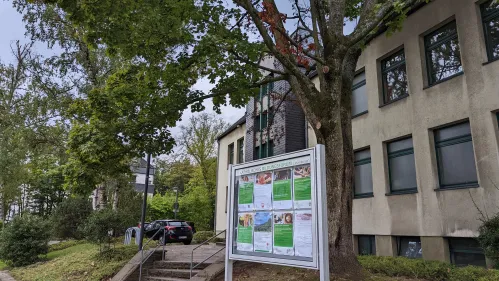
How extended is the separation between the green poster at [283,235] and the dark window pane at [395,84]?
30.1ft

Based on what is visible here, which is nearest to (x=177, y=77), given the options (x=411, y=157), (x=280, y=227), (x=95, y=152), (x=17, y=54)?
(x=95, y=152)

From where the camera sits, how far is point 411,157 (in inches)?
492

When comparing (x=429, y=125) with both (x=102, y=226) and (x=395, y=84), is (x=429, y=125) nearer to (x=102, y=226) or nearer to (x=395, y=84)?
(x=395, y=84)

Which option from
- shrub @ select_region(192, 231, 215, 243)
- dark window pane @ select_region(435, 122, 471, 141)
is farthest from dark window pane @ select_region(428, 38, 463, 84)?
shrub @ select_region(192, 231, 215, 243)

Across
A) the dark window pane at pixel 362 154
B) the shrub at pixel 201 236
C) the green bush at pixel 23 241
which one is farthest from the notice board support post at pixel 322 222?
the shrub at pixel 201 236

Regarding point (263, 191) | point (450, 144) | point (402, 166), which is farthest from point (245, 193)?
point (402, 166)

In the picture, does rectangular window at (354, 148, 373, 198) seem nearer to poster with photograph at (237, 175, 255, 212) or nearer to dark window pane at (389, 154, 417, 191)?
dark window pane at (389, 154, 417, 191)

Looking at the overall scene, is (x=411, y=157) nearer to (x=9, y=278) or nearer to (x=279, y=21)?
(x=279, y=21)

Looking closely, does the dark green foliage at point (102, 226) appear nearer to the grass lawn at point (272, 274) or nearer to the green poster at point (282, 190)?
the grass lawn at point (272, 274)

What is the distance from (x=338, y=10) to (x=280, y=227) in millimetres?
6581

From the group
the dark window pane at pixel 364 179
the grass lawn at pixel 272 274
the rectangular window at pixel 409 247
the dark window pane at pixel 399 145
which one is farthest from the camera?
the dark window pane at pixel 364 179

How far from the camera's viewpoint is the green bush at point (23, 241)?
16.3 m

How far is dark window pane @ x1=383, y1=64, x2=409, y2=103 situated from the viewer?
43.6 ft

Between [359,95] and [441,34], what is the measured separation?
13.5 feet
